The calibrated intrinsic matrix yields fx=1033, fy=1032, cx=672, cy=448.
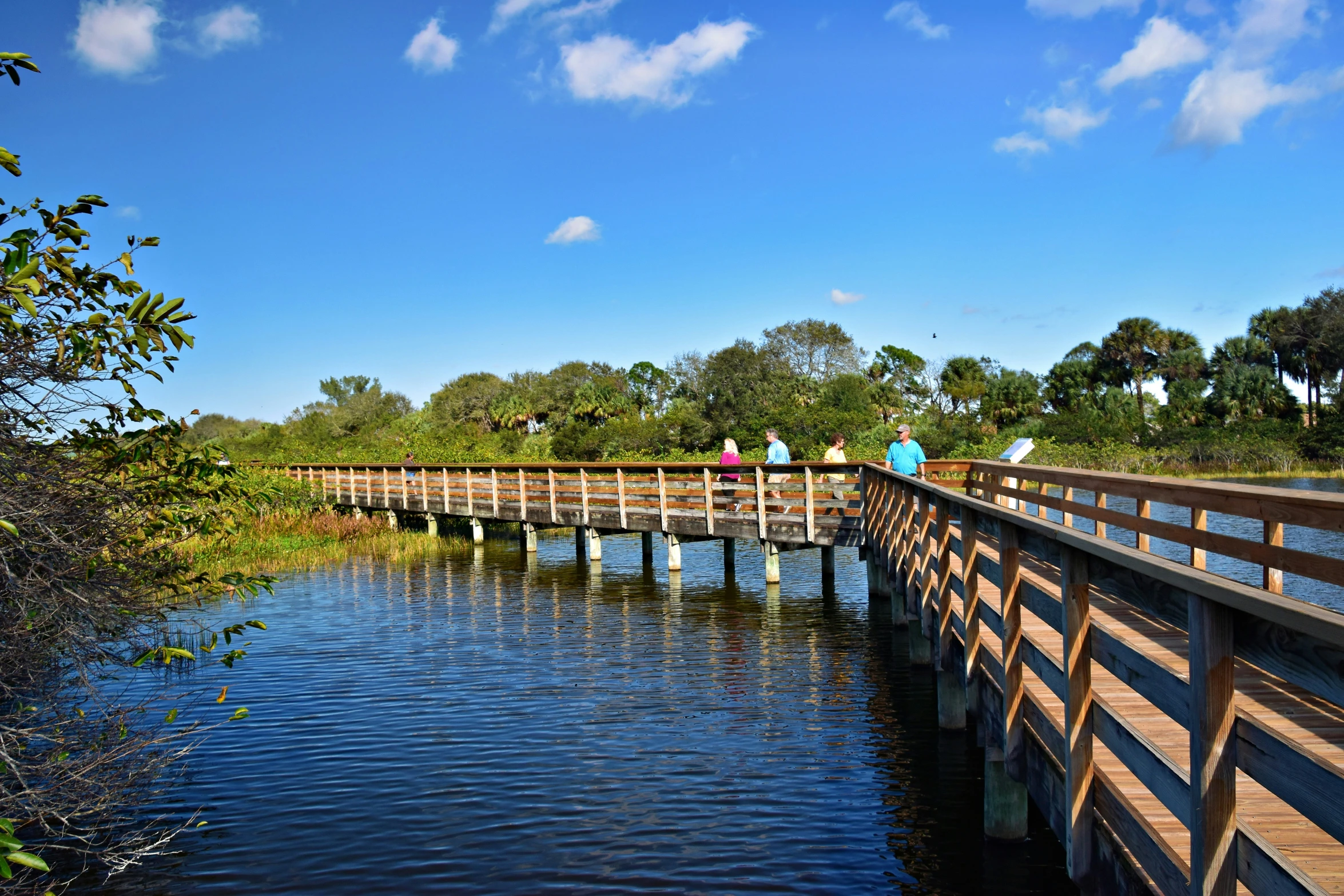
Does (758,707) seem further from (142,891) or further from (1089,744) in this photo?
(1089,744)

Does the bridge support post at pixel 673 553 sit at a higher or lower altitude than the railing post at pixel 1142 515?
lower

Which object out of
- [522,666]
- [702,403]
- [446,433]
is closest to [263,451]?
[446,433]

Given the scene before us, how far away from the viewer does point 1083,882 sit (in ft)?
12.6

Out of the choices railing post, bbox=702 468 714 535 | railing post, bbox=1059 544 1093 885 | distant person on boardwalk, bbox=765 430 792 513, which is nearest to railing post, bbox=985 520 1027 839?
railing post, bbox=1059 544 1093 885

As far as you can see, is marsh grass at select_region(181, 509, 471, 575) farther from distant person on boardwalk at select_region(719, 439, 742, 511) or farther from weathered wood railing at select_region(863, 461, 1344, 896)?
Answer: weathered wood railing at select_region(863, 461, 1344, 896)

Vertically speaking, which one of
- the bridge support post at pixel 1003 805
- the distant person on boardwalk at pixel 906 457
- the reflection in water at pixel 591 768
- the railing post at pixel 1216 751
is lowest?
the reflection in water at pixel 591 768

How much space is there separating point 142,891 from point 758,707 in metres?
5.17

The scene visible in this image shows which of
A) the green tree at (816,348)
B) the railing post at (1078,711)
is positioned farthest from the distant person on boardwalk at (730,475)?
the green tree at (816,348)

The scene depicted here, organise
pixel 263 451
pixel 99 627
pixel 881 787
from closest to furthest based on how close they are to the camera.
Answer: pixel 99 627 → pixel 881 787 → pixel 263 451

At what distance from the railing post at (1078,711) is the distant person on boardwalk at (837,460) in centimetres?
1185

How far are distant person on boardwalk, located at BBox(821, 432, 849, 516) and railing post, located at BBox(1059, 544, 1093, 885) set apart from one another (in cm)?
1185

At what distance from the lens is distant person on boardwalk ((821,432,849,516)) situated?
15906 millimetres

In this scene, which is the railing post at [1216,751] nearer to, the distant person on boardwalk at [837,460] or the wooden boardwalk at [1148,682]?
the wooden boardwalk at [1148,682]

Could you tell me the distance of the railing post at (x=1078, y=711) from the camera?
3.76 m
